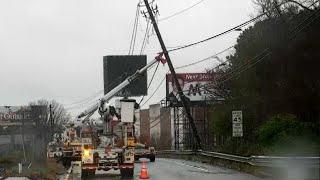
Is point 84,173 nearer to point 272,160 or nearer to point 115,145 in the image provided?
point 115,145

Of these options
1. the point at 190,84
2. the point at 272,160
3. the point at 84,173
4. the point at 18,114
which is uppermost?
the point at 190,84

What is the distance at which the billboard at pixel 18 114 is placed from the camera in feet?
373

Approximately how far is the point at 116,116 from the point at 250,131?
638 inches

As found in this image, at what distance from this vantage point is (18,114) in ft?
479

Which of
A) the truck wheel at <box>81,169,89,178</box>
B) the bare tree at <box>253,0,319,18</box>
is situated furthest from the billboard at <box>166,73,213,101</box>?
the truck wheel at <box>81,169,89,178</box>

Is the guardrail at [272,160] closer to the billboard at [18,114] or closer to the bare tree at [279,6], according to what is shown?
the bare tree at [279,6]

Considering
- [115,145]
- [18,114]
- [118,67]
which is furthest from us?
[18,114]

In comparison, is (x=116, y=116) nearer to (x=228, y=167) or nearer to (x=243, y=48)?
(x=228, y=167)

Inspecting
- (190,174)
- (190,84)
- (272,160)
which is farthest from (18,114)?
(272,160)

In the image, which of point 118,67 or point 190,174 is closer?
point 190,174

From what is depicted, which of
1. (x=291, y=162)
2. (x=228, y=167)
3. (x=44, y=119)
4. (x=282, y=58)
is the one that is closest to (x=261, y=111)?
(x=282, y=58)

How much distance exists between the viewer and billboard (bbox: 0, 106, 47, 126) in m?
114

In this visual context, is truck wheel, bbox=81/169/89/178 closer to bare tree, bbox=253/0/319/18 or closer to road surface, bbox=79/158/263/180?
road surface, bbox=79/158/263/180

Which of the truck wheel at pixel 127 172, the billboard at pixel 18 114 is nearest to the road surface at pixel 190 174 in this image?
the truck wheel at pixel 127 172
